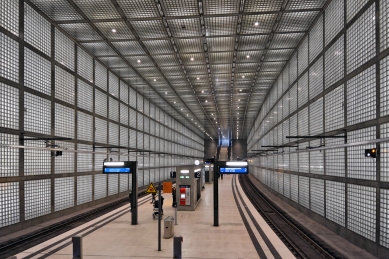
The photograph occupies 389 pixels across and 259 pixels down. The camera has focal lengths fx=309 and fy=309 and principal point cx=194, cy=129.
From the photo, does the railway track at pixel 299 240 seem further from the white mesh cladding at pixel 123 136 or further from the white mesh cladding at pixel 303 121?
the white mesh cladding at pixel 123 136

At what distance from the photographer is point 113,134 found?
2819 centimetres

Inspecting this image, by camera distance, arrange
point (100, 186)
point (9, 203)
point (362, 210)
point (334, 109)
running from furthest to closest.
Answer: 1. point (100, 186)
2. point (334, 109)
3. point (9, 203)
4. point (362, 210)

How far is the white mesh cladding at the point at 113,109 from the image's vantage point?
27.6m

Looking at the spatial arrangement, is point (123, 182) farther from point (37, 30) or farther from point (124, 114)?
point (37, 30)

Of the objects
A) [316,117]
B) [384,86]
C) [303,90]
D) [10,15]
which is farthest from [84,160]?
[384,86]

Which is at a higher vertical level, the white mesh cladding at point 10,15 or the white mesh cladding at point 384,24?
the white mesh cladding at point 10,15

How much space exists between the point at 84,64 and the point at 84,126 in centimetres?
453

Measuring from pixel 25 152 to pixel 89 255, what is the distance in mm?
7254

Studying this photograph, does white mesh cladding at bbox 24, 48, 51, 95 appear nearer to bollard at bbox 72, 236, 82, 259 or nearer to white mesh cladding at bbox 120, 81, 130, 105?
bollard at bbox 72, 236, 82, 259

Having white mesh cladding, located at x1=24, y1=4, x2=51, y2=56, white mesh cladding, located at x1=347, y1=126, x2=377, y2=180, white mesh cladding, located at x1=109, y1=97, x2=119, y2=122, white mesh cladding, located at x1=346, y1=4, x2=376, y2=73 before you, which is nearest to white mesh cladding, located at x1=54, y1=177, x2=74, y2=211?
white mesh cladding, located at x1=24, y1=4, x2=51, y2=56

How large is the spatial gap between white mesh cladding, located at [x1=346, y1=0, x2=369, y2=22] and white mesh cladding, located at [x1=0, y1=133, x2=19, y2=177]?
16.1 meters

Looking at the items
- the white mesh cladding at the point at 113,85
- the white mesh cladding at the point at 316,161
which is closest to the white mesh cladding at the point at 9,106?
the white mesh cladding at the point at 113,85

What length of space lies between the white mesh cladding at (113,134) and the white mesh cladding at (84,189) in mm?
5027

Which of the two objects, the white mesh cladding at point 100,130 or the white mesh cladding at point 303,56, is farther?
the white mesh cladding at point 100,130
